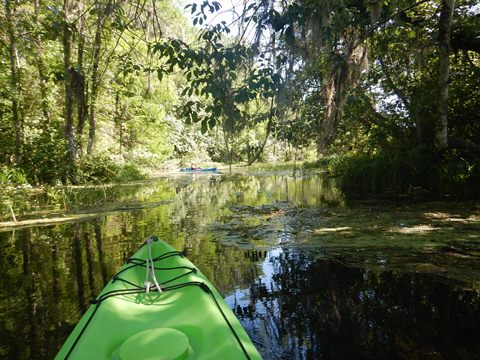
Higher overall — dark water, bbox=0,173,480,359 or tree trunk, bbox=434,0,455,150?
tree trunk, bbox=434,0,455,150

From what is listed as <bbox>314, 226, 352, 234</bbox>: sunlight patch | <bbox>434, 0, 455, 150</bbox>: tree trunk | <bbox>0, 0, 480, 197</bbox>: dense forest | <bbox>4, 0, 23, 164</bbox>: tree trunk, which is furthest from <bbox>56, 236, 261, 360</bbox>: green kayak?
<bbox>4, 0, 23, 164</bbox>: tree trunk

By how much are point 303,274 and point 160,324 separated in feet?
5.99

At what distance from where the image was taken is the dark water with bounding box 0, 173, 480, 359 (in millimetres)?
2320

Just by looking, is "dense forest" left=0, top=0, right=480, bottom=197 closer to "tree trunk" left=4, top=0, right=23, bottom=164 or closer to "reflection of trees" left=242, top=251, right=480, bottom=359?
"tree trunk" left=4, top=0, right=23, bottom=164

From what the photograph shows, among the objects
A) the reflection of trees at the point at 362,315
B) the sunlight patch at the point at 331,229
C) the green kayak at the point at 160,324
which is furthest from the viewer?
the sunlight patch at the point at 331,229

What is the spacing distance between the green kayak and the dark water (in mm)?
503

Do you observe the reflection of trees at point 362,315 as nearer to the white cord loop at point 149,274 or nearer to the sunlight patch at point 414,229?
the white cord loop at point 149,274

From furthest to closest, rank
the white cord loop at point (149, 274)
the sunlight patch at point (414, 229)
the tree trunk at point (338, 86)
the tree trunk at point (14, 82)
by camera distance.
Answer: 1. the tree trunk at point (14, 82)
2. the sunlight patch at point (414, 229)
3. the tree trunk at point (338, 86)
4. the white cord loop at point (149, 274)

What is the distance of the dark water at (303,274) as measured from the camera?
91.4 inches

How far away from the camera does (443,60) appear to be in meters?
5.65

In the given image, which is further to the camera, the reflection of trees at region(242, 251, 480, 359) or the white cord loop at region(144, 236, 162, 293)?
the white cord loop at region(144, 236, 162, 293)

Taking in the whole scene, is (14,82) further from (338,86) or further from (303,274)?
(303,274)

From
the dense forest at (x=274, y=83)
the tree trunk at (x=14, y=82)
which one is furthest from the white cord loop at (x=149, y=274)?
the tree trunk at (x=14, y=82)

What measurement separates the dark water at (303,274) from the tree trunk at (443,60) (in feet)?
4.51
